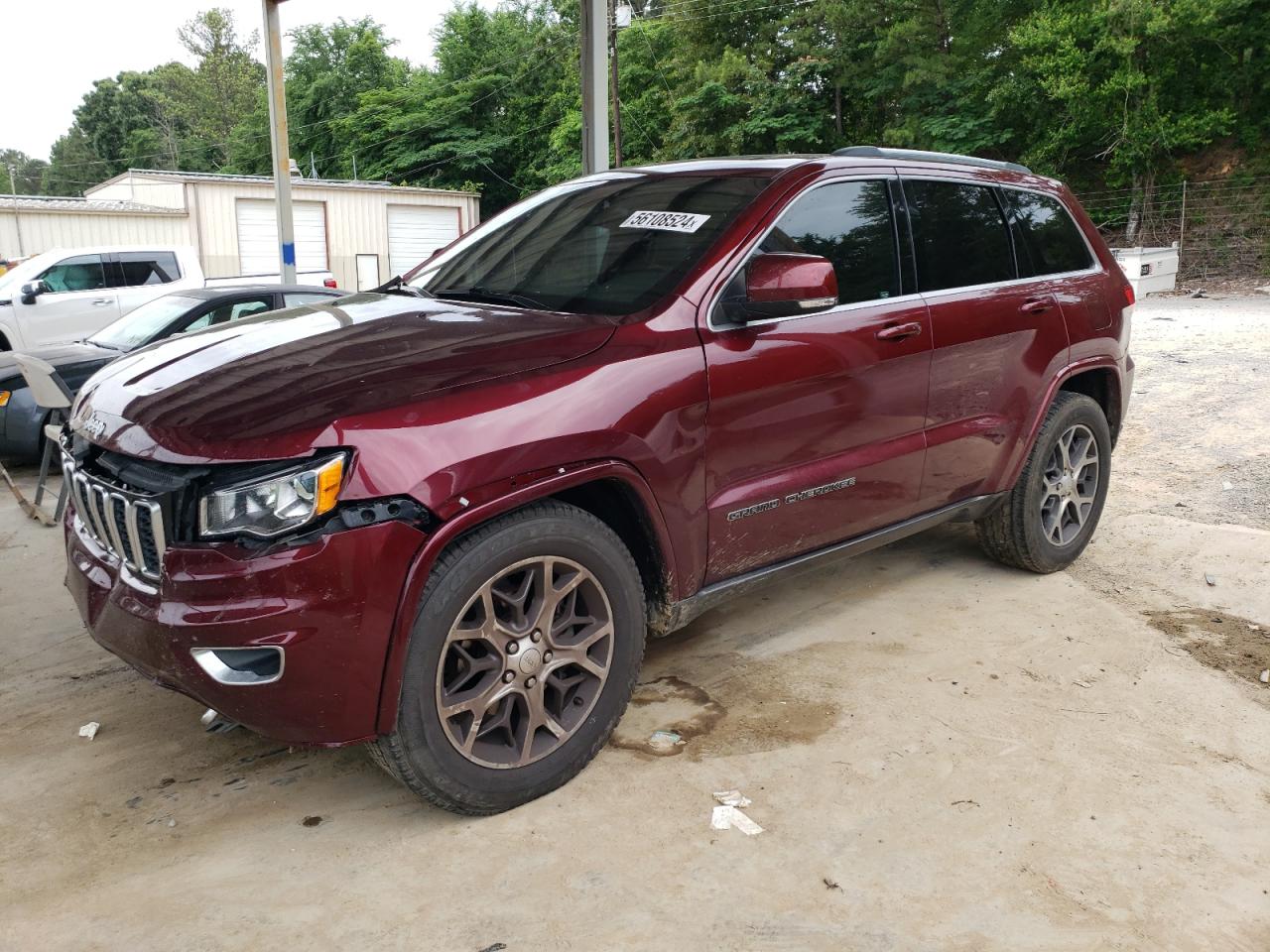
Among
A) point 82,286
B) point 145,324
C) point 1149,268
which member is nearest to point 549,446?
point 145,324

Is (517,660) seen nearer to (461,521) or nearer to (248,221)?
(461,521)

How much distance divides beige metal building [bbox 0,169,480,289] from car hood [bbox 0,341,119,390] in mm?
21378

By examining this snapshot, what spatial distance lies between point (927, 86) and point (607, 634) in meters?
31.5

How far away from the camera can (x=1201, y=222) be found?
24.5 meters

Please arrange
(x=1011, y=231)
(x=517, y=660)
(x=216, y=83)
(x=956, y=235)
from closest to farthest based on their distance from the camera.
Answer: (x=517, y=660) < (x=956, y=235) < (x=1011, y=231) < (x=216, y=83)

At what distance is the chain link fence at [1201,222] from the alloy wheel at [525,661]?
24.0 m

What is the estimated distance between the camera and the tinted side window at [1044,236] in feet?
14.6

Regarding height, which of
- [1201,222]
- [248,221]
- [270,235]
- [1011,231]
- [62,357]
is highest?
[248,221]

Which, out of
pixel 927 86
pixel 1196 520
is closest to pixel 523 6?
pixel 927 86

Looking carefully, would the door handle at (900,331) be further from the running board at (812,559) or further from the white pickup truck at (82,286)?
the white pickup truck at (82,286)

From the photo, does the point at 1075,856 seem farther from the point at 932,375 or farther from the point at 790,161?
the point at 790,161

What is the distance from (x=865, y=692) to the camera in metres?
3.69

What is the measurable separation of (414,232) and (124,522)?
35.8 m

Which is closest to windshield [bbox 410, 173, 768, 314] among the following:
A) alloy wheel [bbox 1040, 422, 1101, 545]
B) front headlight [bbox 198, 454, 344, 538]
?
front headlight [bbox 198, 454, 344, 538]
